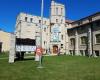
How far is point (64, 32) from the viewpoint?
55.5 meters

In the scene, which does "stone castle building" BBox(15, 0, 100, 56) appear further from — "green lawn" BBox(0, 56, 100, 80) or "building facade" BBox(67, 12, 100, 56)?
"green lawn" BBox(0, 56, 100, 80)

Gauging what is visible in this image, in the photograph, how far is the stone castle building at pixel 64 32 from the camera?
4216 centimetres

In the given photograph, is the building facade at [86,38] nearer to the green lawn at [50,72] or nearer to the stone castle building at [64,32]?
the stone castle building at [64,32]

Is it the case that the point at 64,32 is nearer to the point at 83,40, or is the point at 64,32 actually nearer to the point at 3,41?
the point at 83,40

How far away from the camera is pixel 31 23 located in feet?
208

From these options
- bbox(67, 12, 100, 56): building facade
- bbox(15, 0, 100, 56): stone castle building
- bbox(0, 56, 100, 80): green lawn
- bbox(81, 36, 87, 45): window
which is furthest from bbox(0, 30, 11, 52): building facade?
bbox(0, 56, 100, 80): green lawn

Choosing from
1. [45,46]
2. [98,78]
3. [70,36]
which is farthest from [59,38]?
[98,78]

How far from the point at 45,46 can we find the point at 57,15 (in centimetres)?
1115

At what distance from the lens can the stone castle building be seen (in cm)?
4216

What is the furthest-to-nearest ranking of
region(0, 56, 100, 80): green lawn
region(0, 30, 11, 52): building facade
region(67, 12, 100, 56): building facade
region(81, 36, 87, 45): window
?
region(0, 30, 11, 52): building facade < region(81, 36, 87, 45): window < region(67, 12, 100, 56): building facade < region(0, 56, 100, 80): green lawn

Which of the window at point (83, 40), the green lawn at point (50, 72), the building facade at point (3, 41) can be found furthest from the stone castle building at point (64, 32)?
the green lawn at point (50, 72)

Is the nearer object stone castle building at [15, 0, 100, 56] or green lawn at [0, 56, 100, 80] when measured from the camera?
green lawn at [0, 56, 100, 80]

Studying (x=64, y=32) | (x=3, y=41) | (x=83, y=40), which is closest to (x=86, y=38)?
(x=83, y=40)

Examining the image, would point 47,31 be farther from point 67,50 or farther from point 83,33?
point 83,33
